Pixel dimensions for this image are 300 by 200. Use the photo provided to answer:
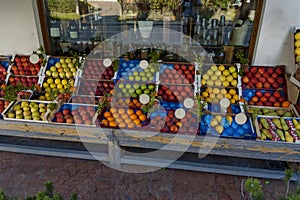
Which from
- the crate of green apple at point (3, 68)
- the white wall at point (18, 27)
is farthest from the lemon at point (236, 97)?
the crate of green apple at point (3, 68)

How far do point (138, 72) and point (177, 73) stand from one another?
0.54 m

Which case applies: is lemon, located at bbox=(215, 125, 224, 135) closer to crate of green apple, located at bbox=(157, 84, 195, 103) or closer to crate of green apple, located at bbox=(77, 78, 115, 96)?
crate of green apple, located at bbox=(157, 84, 195, 103)

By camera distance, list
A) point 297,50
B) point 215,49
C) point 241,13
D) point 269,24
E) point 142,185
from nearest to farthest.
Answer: point 142,185, point 297,50, point 269,24, point 241,13, point 215,49

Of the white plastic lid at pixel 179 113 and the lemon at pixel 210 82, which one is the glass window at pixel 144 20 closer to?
the lemon at pixel 210 82

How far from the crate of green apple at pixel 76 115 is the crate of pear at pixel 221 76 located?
58.7 inches

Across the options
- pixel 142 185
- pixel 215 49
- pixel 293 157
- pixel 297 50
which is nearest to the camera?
pixel 293 157

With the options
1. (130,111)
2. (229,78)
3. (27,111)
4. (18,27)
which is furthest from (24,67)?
(229,78)

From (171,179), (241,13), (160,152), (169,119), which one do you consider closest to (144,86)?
(169,119)

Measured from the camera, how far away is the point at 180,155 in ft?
10.5

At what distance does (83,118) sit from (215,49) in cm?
238

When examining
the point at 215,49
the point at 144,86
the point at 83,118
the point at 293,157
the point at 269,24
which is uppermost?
the point at 269,24

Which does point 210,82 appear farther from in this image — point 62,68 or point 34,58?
point 34,58

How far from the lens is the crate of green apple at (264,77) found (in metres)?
3.30

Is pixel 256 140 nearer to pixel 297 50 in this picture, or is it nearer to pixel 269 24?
pixel 297 50
